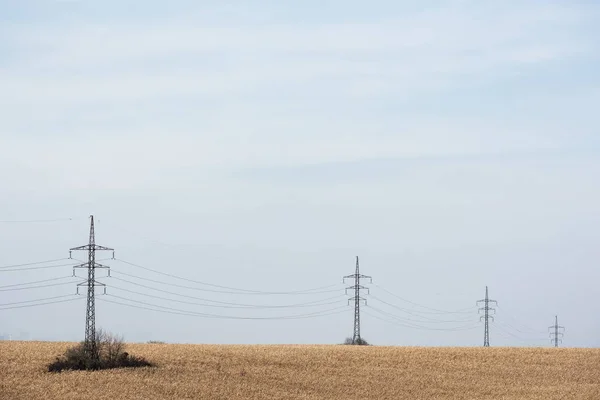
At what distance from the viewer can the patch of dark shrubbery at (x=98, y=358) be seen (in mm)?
62500

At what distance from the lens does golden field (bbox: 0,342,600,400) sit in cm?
5575

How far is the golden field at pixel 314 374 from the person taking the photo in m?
55.8

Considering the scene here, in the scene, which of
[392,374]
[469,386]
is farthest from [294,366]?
[469,386]

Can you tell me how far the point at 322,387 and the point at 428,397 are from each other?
6.53 metres

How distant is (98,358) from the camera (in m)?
63.5

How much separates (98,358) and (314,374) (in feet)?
46.1

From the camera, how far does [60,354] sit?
66812 millimetres

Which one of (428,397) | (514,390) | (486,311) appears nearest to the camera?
(428,397)

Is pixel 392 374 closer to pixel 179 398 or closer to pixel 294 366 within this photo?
pixel 294 366

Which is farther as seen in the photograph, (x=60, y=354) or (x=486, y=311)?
(x=486, y=311)

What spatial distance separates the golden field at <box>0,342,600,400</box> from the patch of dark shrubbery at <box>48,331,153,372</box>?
1243 mm

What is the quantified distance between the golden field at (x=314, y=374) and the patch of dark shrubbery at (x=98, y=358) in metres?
1.24

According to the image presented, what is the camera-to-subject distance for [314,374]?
65500 mm

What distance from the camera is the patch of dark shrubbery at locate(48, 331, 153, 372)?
62500mm
